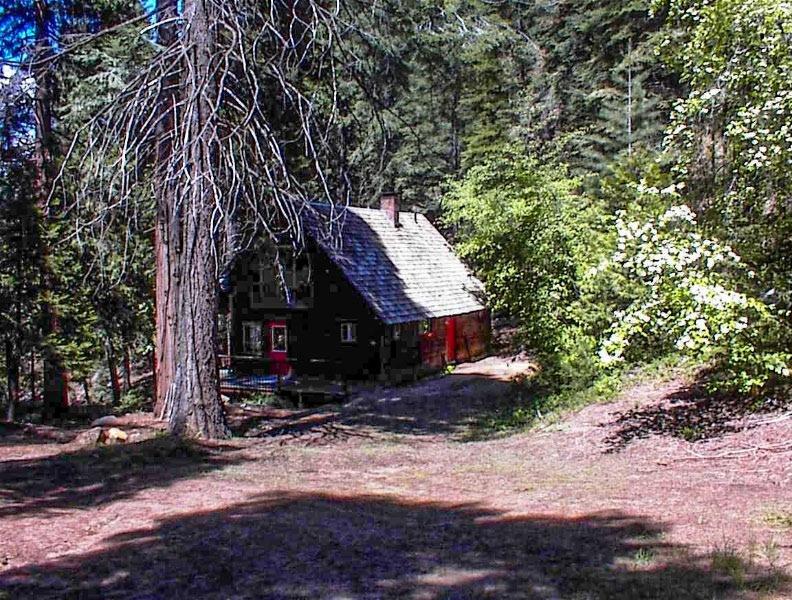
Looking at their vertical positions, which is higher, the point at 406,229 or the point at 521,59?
the point at 521,59

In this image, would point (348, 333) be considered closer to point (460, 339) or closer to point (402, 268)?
point (402, 268)

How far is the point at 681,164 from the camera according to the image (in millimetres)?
11281

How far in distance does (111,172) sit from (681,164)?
8.05 metres

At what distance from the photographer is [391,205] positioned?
98.2ft

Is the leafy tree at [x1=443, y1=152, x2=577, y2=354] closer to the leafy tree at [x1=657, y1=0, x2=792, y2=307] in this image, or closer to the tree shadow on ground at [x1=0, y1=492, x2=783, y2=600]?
the leafy tree at [x1=657, y1=0, x2=792, y2=307]

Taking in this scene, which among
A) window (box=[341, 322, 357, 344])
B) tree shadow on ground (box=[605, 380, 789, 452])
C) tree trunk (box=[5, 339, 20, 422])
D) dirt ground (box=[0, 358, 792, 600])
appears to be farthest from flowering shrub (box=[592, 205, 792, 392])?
tree trunk (box=[5, 339, 20, 422])

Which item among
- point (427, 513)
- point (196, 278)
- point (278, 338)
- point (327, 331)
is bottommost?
point (427, 513)

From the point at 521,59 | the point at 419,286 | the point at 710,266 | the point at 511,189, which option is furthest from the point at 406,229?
the point at 710,266

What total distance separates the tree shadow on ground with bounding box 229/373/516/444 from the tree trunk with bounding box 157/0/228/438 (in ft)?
6.21

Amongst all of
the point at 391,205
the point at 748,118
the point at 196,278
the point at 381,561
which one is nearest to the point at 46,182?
the point at 196,278

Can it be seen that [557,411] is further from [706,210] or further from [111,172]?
[111,172]

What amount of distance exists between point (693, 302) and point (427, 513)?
371cm

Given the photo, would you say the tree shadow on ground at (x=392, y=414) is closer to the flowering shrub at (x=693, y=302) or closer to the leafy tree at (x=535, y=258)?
the leafy tree at (x=535, y=258)

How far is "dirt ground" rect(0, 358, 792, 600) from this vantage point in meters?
5.00
